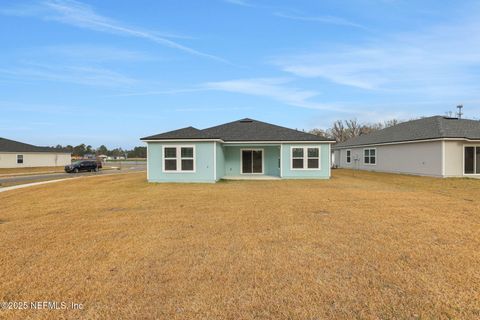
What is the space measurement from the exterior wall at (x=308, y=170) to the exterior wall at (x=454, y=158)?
7.94 metres

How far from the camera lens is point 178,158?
17578 mm

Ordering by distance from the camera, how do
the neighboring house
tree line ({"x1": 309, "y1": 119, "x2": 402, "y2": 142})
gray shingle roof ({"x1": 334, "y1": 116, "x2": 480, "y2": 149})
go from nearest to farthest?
gray shingle roof ({"x1": 334, "y1": 116, "x2": 480, "y2": 149}) → the neighboring house → tree line ({"x1": 309, "y1": 119, "x2": 402, "y2": 142})

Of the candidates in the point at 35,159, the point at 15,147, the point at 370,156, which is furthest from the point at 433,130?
the point at 15,147

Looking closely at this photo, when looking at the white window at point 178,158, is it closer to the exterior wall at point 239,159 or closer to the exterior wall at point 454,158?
the exterior wall at point 239,159

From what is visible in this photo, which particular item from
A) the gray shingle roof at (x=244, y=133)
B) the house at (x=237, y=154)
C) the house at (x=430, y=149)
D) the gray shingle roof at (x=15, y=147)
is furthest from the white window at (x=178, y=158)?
the gray shingle roof at (x=15, y=147)

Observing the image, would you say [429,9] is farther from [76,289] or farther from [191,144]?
[76,289]

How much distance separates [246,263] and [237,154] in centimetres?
1793

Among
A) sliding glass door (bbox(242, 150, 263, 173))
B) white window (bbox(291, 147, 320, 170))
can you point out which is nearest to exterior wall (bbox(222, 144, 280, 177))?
sliding glass door (bbox(242, 150, 263, 173))

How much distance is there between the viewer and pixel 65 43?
1655 centimetres

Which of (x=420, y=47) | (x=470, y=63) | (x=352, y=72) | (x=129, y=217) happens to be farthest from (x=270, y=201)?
(x=470, y=63)

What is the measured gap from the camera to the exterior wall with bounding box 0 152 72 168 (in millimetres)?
40938

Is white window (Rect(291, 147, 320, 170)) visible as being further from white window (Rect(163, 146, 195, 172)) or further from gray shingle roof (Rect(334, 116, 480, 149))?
gray shingle roof (Rect(334, 116, 480, 149))

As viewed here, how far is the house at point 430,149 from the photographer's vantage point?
19922 millimetres

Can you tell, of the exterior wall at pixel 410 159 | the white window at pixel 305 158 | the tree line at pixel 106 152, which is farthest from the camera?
the tree line at pixel 106 152
